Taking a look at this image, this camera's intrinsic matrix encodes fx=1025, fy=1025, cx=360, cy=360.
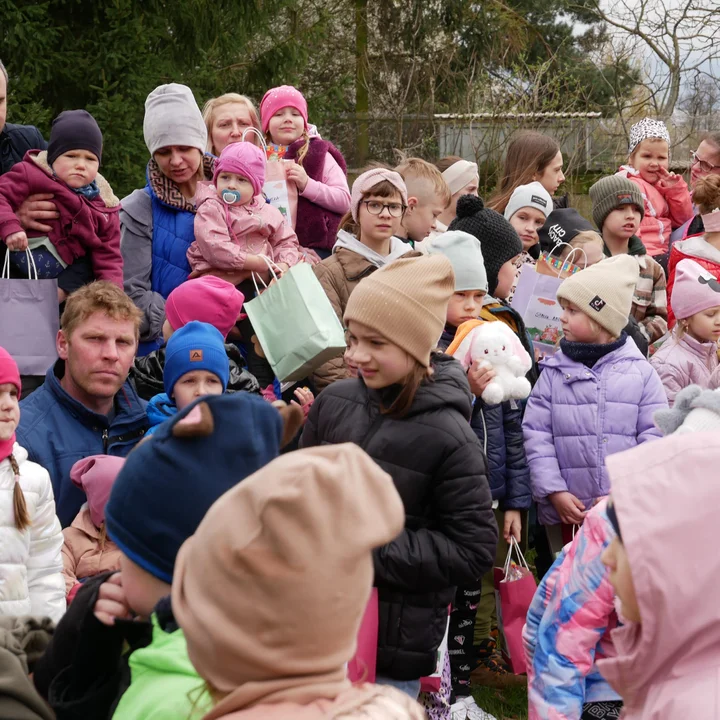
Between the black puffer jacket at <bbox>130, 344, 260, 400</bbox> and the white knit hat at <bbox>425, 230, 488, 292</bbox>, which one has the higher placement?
the white knit hat at <bbox>425, 230, 488, 292</bbox>

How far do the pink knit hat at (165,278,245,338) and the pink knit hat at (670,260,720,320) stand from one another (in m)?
2.49

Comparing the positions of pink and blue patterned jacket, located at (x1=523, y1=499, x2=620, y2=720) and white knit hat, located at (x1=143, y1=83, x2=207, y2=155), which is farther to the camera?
white knit hat, located at (x1=143, y1=83, x2=207, y2=155)

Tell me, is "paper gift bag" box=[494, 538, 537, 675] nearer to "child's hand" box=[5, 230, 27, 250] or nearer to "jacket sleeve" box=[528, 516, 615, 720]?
"jacket sleeve" box=[528, 516, 615, 720]

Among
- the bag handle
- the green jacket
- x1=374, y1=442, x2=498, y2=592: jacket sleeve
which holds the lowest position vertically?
x1=374, y1=442, x2=498, y2=592: jacket sleeve

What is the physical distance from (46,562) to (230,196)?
2281mm

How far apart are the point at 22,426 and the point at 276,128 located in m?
2.73

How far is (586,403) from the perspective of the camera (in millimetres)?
4824

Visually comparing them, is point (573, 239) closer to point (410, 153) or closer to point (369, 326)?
point (369, 326)

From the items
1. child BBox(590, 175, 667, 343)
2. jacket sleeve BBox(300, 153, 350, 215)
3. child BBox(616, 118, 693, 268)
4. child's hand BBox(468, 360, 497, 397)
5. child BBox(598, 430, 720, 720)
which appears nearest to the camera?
child BBox(598, 430, 720, 720)

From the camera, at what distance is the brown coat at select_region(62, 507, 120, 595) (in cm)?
360

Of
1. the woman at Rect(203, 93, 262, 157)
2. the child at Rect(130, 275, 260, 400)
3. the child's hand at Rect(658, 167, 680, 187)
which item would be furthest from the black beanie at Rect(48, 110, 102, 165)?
the child's hand at Rect(658, 167, 680, 187)

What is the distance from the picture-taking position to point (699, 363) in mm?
5598

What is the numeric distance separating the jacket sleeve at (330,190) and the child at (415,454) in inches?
89.8

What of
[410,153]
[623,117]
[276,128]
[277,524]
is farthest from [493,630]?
[623,117]
